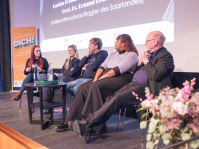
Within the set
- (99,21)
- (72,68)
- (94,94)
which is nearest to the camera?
(94,94)

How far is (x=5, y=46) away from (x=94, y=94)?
482 cm

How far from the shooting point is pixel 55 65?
4875 mm

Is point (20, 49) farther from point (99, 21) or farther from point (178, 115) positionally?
point (178, 115)

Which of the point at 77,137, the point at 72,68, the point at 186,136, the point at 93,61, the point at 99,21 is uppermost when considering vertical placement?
the point at 99,21

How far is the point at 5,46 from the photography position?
6227 mm

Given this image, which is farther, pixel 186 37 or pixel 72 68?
pixel 72 68

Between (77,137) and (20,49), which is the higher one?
(20,49)

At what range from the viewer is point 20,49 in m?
5.89

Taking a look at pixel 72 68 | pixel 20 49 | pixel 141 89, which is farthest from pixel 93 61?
pixel 20 49

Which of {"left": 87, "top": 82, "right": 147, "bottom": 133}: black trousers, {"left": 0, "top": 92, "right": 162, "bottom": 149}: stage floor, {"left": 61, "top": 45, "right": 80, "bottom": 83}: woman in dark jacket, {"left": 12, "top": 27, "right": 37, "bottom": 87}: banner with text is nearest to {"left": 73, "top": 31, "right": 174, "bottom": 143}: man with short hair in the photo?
{"left": 87, "top": 82, "right": 147, "bottom": 133}: black trousers

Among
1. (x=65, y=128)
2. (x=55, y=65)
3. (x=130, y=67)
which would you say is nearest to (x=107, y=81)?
(x=130, y=67)

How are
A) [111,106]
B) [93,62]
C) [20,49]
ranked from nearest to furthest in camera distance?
[111,106] → [93,62] → [20,49]

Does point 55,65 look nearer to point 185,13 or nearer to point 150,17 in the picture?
point 150,17

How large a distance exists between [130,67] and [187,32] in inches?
31.8
